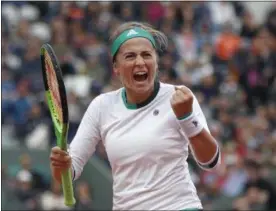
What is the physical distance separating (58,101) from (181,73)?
1002 centimetres

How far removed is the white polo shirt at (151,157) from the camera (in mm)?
4953

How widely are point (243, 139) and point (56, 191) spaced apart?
360 cm

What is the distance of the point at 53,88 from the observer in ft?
16.5

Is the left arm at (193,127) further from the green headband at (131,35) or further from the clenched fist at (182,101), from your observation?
the green headband at (131,35)

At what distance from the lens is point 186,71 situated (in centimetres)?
1488

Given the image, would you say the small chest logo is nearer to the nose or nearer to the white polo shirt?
the white polo shirt

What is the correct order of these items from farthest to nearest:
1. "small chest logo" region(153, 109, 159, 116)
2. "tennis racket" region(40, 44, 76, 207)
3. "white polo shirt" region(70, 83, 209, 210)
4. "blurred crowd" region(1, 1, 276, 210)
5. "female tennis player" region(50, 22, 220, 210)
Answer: "blurred crowd" region(1, 1, 276, 210) < "small chest logo" region(153, 109, 159, 116) < "white polo shirt" region(70, 83, 209, 210) < "female tennis player" region(50, 22, 220, 210) < "tennis racket" region(40, 44, 76, 207)

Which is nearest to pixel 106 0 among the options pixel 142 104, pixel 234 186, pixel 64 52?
pixel 64 52

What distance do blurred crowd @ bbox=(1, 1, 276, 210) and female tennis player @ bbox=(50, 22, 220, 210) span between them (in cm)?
584

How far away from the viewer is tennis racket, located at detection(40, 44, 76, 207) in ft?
15.0

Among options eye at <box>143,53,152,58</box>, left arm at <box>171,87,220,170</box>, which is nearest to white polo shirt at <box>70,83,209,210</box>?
left arm at <box>171,87,220,170</box>

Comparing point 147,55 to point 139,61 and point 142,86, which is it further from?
point 142,86

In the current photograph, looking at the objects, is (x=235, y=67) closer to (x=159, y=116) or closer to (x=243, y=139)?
(x=243, y=139)

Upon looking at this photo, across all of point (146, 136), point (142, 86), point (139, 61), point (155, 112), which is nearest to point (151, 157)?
point (146, 136)
